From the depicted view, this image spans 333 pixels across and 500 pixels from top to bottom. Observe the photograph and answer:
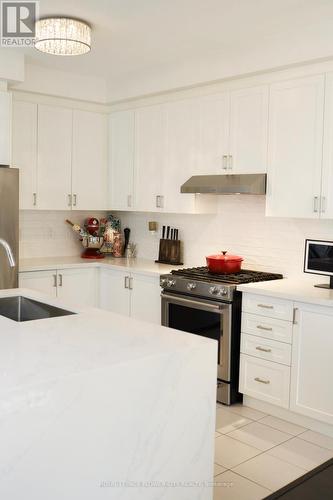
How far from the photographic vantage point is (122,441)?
207 cm

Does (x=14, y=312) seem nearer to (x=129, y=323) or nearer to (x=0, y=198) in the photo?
(x=129, y=323)

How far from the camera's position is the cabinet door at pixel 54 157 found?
5.15 metres

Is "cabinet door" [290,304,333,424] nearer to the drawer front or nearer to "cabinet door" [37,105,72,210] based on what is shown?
the drawer front

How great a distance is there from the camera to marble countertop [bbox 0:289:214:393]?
190cm

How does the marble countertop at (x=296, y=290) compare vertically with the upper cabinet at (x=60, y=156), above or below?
below

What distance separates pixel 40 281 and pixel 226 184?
75.0 inches

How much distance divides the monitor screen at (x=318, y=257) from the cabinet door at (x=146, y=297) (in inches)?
52.2

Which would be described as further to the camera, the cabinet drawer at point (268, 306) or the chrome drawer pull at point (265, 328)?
the chrome drawer pull at point (265, 328)

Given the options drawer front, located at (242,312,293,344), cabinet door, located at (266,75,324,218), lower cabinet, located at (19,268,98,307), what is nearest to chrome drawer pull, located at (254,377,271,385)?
drawer front, located at (242,312,293,344)

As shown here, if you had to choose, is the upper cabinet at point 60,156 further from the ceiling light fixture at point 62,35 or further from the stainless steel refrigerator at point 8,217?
the ceiling light fixture at point 62,35

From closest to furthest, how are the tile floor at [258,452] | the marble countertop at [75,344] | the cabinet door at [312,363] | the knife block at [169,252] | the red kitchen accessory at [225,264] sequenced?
the marble countertop at [75,344], the tile floor at [258,452], the cabinet door at [312,363], the red kitchen accessory at [225,264], the knife block at [169,252]

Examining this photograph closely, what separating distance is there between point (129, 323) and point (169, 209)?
8.23ft

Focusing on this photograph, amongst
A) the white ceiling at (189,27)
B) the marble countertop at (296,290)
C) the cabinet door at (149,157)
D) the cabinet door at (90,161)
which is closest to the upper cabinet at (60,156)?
the cabinet door at (90,161)

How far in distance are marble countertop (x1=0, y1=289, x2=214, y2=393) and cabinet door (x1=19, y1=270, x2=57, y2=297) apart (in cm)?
217
